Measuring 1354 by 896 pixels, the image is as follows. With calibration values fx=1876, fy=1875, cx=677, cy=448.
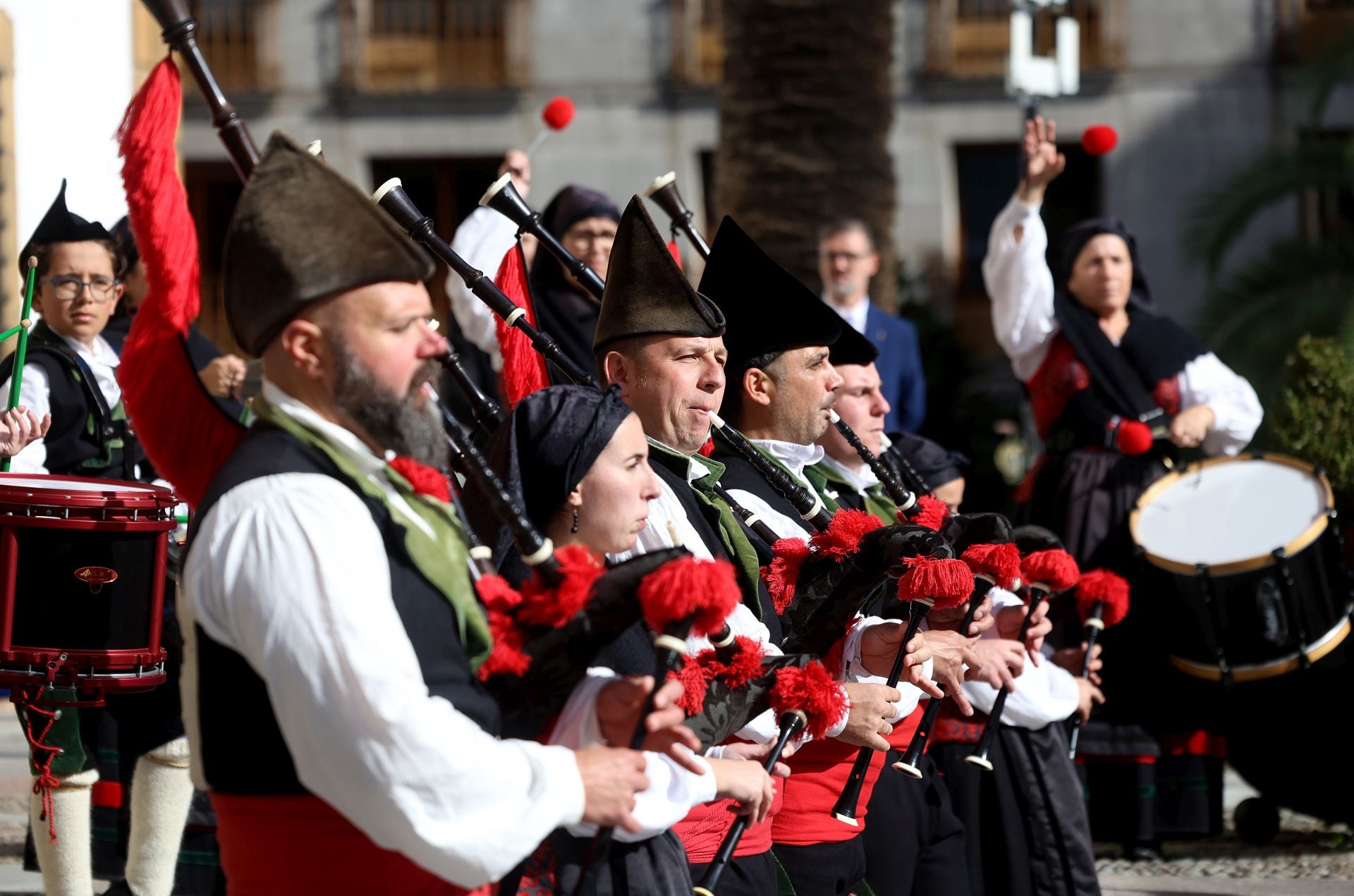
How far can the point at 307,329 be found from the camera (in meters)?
2.59

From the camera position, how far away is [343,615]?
2.39 metres

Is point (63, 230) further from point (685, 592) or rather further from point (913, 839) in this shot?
point (685, 592)

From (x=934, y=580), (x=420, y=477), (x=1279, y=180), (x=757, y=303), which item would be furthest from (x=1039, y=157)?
(x=1279, y=180)

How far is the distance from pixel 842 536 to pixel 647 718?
132cm

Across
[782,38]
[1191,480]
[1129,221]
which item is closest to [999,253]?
[1191,480]

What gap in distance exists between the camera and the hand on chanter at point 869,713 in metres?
3.83

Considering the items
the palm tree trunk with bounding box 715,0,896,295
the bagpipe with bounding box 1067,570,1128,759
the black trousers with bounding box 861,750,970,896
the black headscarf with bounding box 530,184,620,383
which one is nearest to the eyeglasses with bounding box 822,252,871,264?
the black headscarf with bounding box 530,184,620,383

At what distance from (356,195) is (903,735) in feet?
7.74

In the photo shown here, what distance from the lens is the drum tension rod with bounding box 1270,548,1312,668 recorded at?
638 centimetres

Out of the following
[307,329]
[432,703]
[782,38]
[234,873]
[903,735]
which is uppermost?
[782,38]

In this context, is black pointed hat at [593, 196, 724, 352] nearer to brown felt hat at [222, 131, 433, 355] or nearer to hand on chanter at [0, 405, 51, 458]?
brown felt hat at [222, 131, 433, 355]

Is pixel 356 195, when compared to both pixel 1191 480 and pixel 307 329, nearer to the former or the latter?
pixel 307 329

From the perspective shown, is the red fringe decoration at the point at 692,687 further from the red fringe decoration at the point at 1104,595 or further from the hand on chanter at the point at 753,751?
the red fringe decoration at the point at 1104,595

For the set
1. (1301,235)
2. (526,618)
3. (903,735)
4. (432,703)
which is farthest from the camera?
(1301,235)
